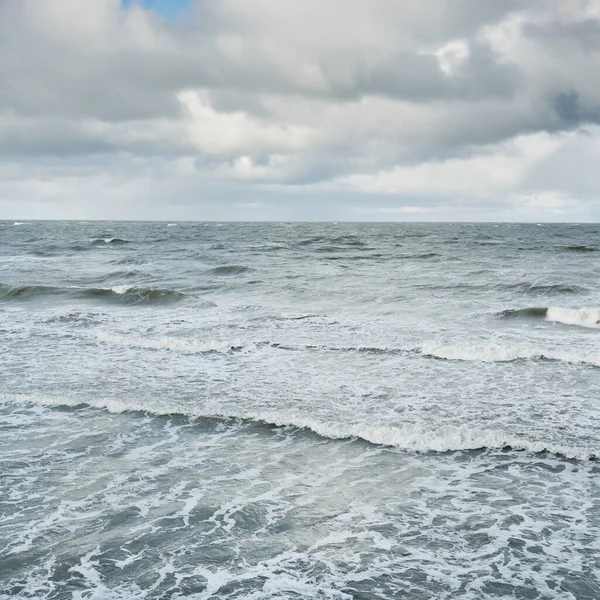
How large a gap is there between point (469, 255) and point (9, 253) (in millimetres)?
36496

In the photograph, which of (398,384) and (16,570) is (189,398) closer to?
(398,384)

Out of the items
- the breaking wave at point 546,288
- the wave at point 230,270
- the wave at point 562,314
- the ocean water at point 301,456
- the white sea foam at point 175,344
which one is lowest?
the ocean water at point 301,456

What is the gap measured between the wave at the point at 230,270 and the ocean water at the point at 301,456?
497 inches

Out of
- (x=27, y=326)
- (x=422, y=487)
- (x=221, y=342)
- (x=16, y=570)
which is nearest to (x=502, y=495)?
(x=422, y=487)

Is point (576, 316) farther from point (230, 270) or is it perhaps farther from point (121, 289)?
point (230, 270)

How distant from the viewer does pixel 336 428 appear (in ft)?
28.5

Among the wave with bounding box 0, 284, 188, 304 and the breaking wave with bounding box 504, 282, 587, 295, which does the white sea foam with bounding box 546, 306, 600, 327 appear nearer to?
the breaking wave with bounding box 504, 282, 587, 295

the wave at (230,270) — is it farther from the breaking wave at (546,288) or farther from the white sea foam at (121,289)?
the breaking wave at (546,288)

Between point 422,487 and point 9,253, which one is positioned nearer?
point 422,487

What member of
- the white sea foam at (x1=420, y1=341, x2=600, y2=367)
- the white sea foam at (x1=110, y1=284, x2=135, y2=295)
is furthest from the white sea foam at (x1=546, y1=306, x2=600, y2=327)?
the white sea foam at (x1=110, y1=284, x2=135, y2=295)

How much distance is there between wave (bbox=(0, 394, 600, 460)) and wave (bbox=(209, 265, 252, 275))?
70.6 ft

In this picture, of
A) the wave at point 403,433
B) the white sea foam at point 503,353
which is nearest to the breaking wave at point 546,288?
the white sea foam at point 503,353

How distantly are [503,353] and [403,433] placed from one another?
225 inches

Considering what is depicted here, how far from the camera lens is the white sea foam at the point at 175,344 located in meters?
14.1
